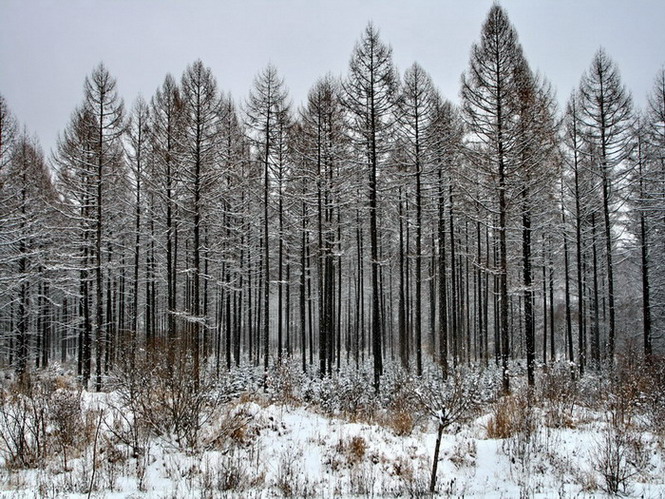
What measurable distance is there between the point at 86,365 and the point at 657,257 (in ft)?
106

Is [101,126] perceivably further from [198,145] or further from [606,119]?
[606,119]

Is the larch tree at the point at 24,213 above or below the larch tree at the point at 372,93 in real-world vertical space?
below

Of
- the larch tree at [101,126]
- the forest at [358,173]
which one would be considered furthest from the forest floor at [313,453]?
the larch tree at [101,126]

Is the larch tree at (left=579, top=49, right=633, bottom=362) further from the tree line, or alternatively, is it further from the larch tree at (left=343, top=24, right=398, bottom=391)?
the larch tree at (left=343, top=24, right=398, bottom=391)

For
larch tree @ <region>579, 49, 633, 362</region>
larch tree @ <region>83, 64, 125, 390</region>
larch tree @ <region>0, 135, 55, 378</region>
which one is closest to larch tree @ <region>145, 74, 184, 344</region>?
larch tree @ <region>83, 64, 125, 390</region>

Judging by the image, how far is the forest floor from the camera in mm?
5602

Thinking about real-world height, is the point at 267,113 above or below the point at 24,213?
above

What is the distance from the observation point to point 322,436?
7648 mm

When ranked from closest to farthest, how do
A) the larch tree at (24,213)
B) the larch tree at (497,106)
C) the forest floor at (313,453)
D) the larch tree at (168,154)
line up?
the forest floor at (313,453) → the larch tree at (497,106) → the larch tree at (168,154) → the larch tree at (24,213)

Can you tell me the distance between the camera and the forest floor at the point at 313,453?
221 inches

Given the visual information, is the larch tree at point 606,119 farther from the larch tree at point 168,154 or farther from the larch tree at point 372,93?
the larch tree at point 168,154

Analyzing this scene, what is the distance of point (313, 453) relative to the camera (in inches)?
274

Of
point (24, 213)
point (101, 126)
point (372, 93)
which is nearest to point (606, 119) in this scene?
point (372, 93)

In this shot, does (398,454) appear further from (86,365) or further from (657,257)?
(657,257)
